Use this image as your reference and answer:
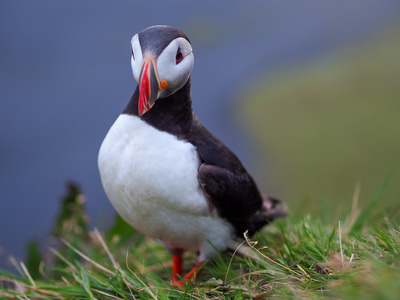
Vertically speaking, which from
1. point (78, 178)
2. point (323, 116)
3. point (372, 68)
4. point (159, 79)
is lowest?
point (78, 178)

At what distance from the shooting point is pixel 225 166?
94.7 inches

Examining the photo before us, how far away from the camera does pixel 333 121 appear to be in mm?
6102

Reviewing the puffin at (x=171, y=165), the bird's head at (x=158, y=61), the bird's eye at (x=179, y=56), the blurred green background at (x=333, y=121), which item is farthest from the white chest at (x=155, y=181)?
the blurred green background at (x=333, y=121)

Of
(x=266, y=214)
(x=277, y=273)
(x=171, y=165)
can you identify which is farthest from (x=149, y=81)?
(x=266, y=214)

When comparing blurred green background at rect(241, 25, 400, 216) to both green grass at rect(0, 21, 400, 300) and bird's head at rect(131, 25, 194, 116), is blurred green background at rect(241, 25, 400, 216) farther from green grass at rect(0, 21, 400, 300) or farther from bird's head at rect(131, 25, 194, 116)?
bird's head at rect(131, 25, 194, 116)

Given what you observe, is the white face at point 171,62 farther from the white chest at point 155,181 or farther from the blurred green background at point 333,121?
the blurred green background at point 333,121

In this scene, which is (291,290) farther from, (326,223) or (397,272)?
(326,223)

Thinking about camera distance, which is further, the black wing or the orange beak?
the black wing

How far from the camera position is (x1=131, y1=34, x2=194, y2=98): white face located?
2049 millimetres

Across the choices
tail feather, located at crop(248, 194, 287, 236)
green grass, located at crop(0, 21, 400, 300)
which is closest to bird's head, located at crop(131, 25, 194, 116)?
green grass, located at crop(0, 21, 400, 300)

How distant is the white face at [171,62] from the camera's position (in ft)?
6.72

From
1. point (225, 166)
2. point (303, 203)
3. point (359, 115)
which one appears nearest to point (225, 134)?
point (359, 115)

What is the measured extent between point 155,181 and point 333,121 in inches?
173

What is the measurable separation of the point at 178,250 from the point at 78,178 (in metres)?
3.80
